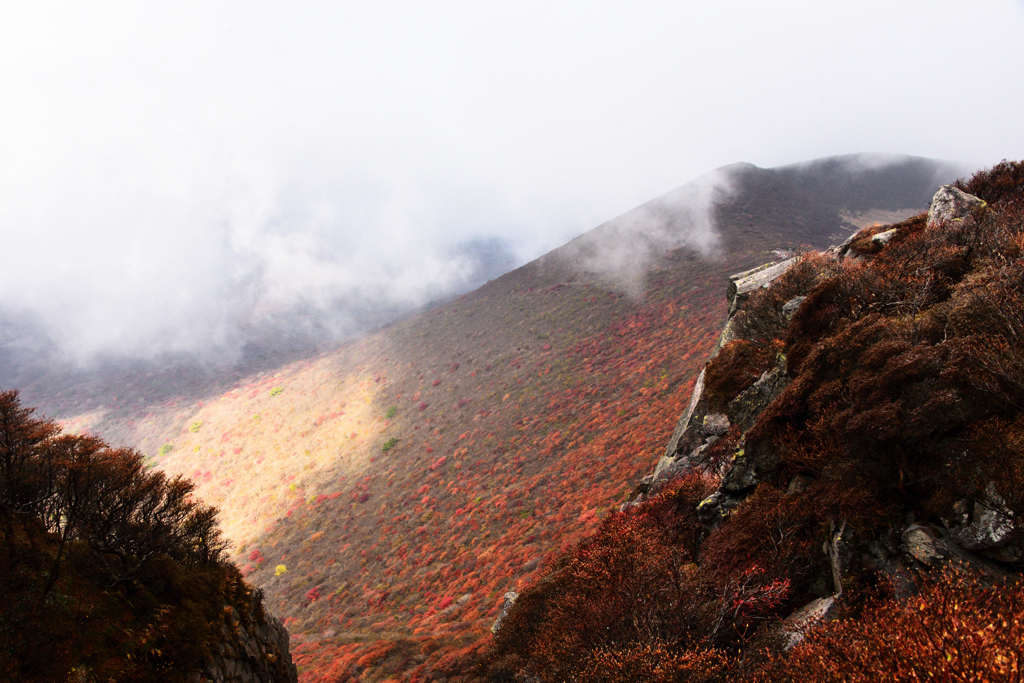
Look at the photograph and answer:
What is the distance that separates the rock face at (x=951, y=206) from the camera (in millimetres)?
11062

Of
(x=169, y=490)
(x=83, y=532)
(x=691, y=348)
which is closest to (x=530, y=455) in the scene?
(x=691, y=348)

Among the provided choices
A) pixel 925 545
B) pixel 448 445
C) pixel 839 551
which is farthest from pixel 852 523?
pixel 448 445

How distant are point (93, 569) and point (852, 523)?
14412 mm

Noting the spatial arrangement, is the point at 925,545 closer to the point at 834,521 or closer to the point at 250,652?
the point at 834,521

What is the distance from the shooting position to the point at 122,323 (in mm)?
85375

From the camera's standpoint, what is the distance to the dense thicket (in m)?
6.97

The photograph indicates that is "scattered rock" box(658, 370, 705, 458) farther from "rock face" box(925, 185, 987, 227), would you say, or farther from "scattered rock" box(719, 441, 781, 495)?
Answer: "rock face" box(925, 185, 987, 227)

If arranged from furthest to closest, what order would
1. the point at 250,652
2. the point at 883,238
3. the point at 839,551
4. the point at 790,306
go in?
the point at 883,238 → the point at 790,306 → the point at 250,652 → the point at 839,551

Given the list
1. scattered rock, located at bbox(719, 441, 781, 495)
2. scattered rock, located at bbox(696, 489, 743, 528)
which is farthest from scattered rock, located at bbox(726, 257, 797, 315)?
scattered rock, located at bbox(696, 489, 743, 528)

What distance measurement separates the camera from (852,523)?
5.80 m

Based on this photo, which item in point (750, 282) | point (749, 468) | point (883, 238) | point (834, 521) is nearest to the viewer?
point (834, 521)

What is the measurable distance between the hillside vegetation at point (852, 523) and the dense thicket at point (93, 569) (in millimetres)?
7061

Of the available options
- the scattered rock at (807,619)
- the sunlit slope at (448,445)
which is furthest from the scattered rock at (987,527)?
the sunlit slope at (448,445)

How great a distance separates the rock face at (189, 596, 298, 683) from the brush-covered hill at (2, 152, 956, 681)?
4642 mm
